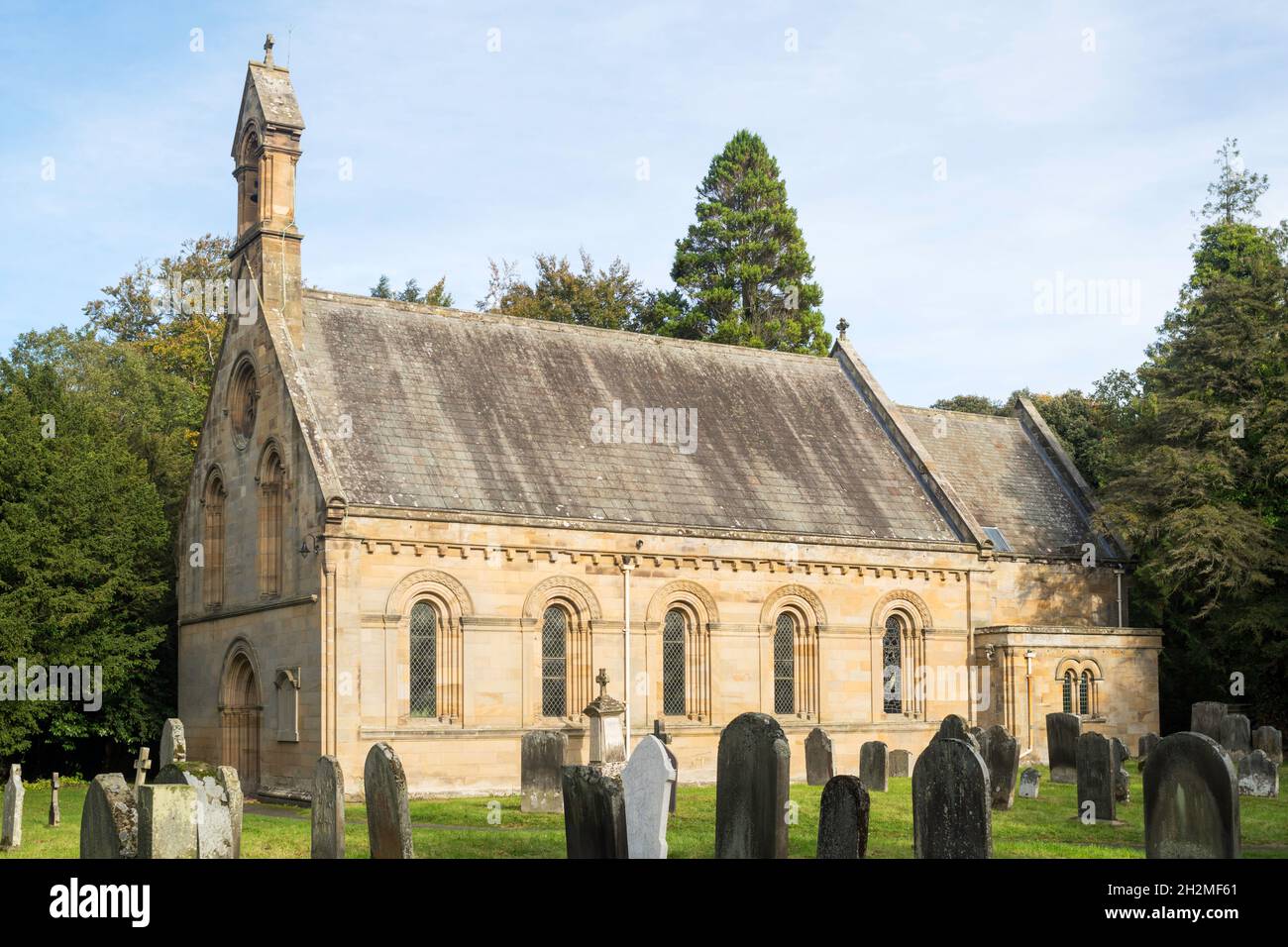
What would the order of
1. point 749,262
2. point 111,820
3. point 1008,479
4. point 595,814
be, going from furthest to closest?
point 749,262 → point 1008,479 → point 595,814 → point 111,820

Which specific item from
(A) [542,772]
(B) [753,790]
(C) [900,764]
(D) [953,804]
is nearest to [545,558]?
(A) [542,772]

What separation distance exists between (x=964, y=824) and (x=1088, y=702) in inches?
1033

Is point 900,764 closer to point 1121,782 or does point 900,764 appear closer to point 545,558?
point 1121,782

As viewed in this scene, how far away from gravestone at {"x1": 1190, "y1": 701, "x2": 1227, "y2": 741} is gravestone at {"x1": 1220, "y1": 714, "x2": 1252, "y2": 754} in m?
0.22

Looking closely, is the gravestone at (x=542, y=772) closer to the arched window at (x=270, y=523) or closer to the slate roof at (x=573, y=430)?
the slate roof at (x=573, y=430)

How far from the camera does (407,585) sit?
104 ft

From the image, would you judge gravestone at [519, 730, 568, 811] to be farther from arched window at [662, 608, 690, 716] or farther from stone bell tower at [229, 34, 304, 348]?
stone bell tower at [229, 34, 304, 348]

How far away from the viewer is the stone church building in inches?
1252

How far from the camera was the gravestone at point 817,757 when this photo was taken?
3183 cm

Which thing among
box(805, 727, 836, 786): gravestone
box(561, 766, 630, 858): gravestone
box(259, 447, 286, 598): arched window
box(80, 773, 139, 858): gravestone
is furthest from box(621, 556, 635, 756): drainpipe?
box(80, 773, 139, 858): gravestone

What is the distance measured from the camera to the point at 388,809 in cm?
1684

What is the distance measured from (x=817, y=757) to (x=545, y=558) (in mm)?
7451
